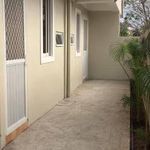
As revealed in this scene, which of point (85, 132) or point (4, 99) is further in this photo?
point (85, 132)

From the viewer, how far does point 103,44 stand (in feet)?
35.7

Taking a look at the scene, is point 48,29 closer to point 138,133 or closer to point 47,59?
point 47,59

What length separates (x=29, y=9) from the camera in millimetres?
4637

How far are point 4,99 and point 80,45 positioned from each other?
5.79 m

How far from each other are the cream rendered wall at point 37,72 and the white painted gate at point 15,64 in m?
0.24

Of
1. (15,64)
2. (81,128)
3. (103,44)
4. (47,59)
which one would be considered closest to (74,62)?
(47,59)

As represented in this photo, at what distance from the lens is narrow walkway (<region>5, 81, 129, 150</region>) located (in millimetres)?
3879

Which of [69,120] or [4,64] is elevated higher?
[4,64]

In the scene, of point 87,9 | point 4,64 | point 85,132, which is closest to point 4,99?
point 4,64

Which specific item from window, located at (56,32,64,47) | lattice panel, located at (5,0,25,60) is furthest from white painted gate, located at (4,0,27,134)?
window, located at (56,32,64,47)

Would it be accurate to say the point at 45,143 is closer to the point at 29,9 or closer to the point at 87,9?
the point at 29,9

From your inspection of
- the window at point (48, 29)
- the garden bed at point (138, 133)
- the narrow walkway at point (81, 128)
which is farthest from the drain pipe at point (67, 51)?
the garden bed at point (138, 133)

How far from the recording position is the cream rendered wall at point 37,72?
4.68 metres

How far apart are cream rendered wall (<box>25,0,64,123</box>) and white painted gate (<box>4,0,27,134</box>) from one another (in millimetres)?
238
